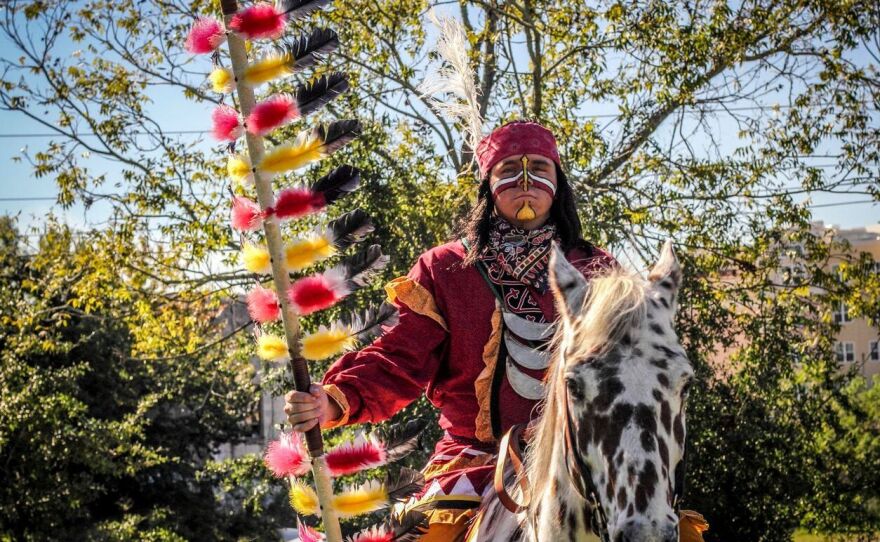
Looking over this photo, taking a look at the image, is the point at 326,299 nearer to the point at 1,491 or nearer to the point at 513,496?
the point at 513,496

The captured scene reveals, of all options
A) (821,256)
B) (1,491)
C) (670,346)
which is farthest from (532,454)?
(1,491)

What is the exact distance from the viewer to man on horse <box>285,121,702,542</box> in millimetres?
3055

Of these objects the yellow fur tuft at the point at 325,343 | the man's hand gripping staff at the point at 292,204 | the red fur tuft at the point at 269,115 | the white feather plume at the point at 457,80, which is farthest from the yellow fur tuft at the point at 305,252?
the white feather plume at the point at 457,80

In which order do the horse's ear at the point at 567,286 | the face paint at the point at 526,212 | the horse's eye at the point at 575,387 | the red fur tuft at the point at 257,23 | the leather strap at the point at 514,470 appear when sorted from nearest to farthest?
the horse's eye at the point at 575,387 < the horse's ear at the point at 567,286 < the leather strap at the point at 514,470 < the red fur tuft at the point at 257,23 < the face paint at the point at 526,212

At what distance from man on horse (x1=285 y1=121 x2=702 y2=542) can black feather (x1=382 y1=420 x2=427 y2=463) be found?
8 cm

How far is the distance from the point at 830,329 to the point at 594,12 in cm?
439

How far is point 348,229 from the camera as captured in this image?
2.93 metres

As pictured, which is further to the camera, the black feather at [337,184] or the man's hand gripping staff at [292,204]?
the black feather at [337,184]

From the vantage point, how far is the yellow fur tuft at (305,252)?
2816 mm

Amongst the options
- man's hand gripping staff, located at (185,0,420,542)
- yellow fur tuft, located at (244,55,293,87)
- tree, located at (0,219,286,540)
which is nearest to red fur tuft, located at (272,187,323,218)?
man's hand gripping staff, located at (185,0,420,542)

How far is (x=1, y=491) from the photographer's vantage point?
12516mm

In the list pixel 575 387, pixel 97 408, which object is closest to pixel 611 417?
pixel 575 387

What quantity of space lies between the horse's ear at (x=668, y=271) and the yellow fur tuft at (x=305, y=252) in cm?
99

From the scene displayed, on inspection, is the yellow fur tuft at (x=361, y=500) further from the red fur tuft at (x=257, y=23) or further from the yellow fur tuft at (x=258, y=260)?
the red fur tuft at (x=257, y=23)
